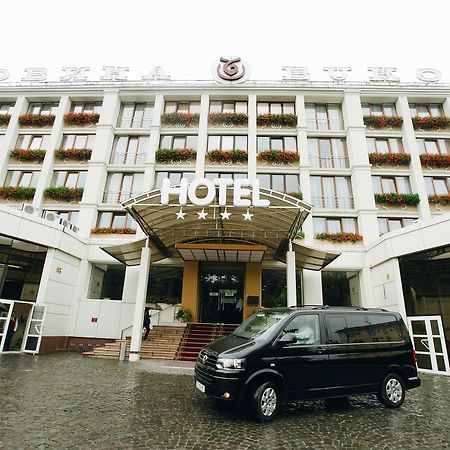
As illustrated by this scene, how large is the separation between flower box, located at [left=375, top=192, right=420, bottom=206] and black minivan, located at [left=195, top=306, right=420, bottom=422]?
1444 centimetres

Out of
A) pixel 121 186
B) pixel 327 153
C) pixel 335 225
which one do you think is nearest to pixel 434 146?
pixel 327 153

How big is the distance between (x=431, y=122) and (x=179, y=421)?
25280mm

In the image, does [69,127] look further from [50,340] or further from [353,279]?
[353,279]

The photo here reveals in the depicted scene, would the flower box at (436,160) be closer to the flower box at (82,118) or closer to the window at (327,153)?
the window at (327,153)

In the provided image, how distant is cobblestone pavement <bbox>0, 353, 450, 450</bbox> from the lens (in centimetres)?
488

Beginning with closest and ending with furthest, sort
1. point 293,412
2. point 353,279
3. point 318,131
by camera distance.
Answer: point 293,412, point 353,279, point 318,131

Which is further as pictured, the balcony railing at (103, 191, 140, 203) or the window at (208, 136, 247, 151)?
the window at (208, 136, 247, 151)

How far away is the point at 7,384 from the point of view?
810 cm

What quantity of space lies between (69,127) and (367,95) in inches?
869

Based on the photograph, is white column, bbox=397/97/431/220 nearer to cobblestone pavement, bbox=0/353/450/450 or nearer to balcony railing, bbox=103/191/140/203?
cobblestone pavement, bbox=0/353/450/450

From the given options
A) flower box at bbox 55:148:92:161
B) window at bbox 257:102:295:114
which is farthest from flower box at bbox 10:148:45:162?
window at bbox 257:102:295:114

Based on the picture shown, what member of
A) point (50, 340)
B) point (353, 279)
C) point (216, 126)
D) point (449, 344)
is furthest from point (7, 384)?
point (216, 126)

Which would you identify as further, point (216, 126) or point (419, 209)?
point (216, 126)

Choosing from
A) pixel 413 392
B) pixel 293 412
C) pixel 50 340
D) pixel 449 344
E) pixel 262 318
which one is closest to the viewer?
pixel 293 412
